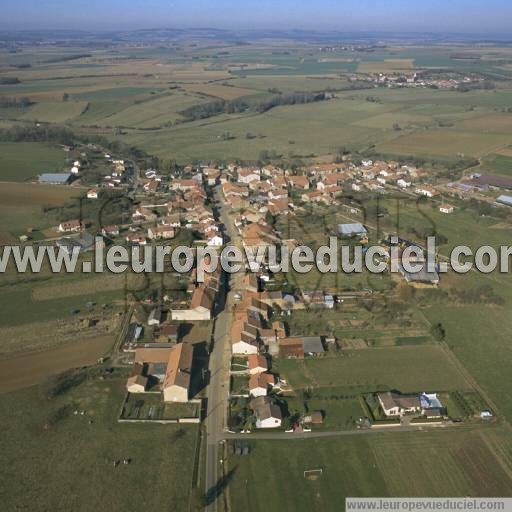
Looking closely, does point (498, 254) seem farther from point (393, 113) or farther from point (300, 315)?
point (393, 113)

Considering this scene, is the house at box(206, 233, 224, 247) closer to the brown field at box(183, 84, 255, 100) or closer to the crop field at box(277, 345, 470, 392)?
the crop field at box(277, 345, 470, 392)

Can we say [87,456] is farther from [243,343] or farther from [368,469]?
[368,469]

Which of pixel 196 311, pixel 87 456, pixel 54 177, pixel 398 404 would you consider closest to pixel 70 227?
pixel 54 177

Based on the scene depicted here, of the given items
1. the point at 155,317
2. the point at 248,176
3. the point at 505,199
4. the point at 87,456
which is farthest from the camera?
the point at 248,176

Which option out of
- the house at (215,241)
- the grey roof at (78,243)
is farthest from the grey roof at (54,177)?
the house at (215,241)

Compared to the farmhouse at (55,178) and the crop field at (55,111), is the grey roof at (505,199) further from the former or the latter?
the crop field at (55,111)

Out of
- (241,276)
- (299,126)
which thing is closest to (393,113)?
(299,126)
